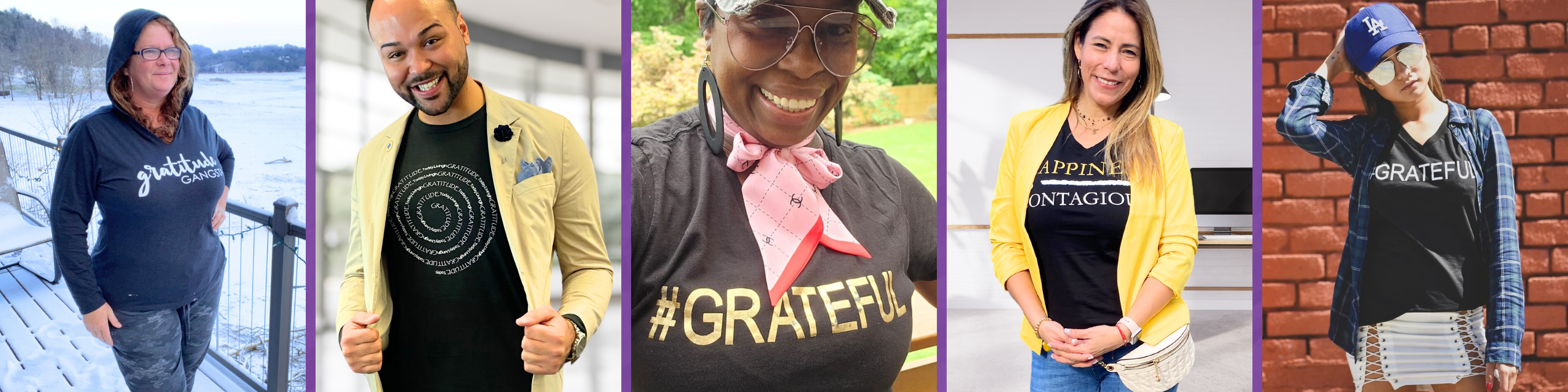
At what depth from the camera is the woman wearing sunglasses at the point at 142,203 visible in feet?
10.4

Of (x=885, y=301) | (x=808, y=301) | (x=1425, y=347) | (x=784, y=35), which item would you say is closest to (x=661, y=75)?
(x=784, y=35)

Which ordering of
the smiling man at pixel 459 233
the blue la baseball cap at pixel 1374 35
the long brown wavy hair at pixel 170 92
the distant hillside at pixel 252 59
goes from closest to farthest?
the smiling man at pixel 459 233 → the long brown wavy hair at pixel 170 92 → the distant hillside at pixel 252 59 → the blue la baseball cap at pixel 1374 35

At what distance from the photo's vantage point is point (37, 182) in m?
3.35

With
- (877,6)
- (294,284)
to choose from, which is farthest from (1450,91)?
(294,284)

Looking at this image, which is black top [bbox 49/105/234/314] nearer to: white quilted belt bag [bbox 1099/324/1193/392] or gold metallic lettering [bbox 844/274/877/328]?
gold metallic lettering [bbox 844/274/877/328]

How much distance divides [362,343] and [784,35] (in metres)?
1.54

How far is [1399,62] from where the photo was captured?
3.52 m

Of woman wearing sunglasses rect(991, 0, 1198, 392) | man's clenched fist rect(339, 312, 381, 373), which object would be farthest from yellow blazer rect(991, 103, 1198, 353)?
man's clenched fist rect(339, 312, 381, 373)

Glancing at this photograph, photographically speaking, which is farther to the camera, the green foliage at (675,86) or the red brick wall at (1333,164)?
the red brick wall at (1333,164)

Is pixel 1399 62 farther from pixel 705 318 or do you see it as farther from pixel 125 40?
pixel 125 40

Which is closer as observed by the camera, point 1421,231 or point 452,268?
point 452,268

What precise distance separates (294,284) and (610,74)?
131 centimetres

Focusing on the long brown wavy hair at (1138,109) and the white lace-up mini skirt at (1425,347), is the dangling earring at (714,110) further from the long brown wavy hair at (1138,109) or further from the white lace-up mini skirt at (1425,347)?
the white lace-up mini skirt at (1425,347)

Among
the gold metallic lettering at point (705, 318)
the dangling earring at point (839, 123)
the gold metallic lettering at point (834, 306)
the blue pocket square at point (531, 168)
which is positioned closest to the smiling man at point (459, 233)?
the blue pocket square at point (531, 168)
